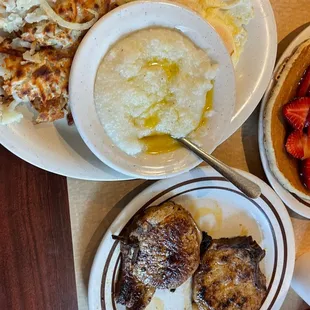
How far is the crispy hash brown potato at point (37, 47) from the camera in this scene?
6.40ft

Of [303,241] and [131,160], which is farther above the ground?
[131,160]

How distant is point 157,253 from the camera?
2.37 meters

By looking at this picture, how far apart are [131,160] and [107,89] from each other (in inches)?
13.7

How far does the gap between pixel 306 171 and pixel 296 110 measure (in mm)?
363

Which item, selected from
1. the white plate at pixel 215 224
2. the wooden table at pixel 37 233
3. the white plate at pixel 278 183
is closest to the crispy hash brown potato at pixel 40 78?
the wooden table at pixel 37 233

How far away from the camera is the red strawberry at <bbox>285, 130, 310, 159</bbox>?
2.54m

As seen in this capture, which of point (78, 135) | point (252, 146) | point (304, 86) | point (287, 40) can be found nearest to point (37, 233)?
point (78, 135)

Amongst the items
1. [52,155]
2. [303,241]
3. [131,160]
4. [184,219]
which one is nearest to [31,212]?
[52,155]

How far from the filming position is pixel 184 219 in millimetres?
2385

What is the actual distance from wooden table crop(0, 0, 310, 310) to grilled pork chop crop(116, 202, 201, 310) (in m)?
0.24

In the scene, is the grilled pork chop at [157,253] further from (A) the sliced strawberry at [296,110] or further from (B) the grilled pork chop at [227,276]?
(A) the sliced strawberry at [296,110]

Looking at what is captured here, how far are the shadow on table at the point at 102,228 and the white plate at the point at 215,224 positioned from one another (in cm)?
12

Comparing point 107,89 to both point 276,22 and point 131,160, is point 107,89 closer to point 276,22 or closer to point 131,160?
point 131,160

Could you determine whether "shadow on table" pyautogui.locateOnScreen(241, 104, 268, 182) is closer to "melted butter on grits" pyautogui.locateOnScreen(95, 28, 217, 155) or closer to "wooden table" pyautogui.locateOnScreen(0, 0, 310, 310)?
"melted butter on grits" pyautogui.locateOnScreen(95, 28, 217, 155)
